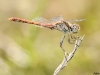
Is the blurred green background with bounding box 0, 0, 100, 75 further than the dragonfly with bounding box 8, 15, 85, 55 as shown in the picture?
Yes

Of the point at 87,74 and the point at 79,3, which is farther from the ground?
the point at 79,3

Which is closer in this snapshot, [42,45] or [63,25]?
[63,25]

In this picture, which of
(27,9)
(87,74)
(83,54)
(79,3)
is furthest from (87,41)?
(27,9)

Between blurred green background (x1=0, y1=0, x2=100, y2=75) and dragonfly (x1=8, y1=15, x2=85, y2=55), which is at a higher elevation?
blurred green background (x1=0, y1=0, x2=100, y2=75)

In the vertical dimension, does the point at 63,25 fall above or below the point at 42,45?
below

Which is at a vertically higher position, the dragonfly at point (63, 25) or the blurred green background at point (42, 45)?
the blurred green background at point (42, 45)

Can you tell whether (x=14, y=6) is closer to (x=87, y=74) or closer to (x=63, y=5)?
(x=63, y=5)

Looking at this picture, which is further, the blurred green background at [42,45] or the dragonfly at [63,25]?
the blurred green background at [42,45]

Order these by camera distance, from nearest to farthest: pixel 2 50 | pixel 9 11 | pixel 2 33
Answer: pixel 2 50, pixel 2 33, pixel 9 11
